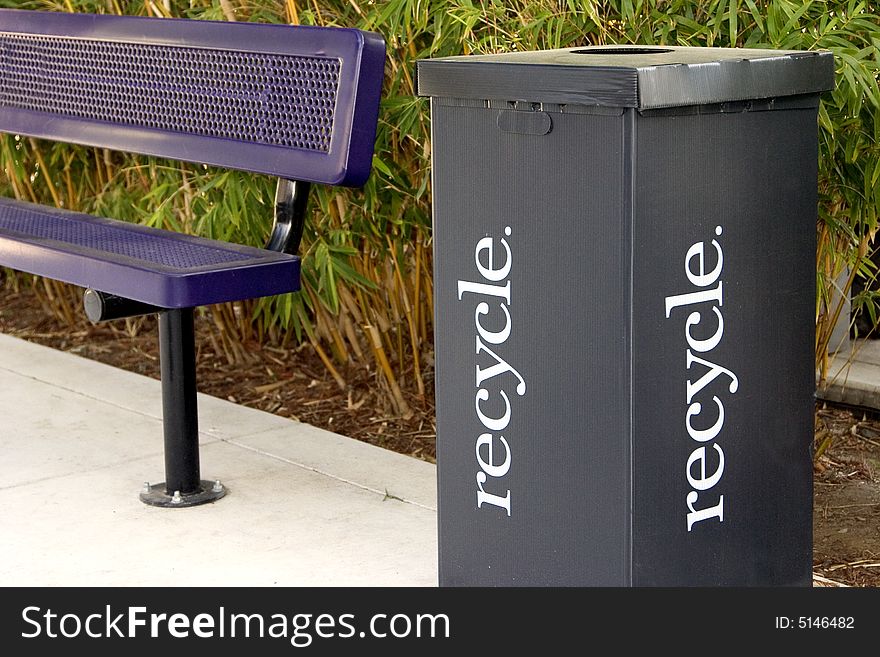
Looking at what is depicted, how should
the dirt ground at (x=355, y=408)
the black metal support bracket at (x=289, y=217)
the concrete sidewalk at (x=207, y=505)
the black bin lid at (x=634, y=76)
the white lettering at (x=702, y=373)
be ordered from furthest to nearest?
the black metal support bracket at (x=289, y=217)
the dirt ground at (x=355, y=408)
the concrete sidewalk at (x=207, y=505)
the white lettering at (x=702, y=373)
the black bin lid at (x=634, y=76)

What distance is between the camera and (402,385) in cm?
439

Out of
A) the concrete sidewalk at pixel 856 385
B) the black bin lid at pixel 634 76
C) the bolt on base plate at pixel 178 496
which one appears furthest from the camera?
the concrete sidewalk at pixel 856 385

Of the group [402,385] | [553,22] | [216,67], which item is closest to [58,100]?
[216,67]

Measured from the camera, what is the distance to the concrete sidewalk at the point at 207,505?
304cm

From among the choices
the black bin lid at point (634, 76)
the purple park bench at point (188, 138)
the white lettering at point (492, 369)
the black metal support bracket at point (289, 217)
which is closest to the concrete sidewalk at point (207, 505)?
the purple park bench at point (188, 138)

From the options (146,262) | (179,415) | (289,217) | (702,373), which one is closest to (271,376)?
(289,217)

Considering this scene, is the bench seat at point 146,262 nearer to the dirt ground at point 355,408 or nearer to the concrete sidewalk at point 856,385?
the dirt ground at point 355,408

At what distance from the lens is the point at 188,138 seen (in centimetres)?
382

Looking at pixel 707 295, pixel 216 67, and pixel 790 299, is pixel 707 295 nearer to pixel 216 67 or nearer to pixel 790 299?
pixel 790 299

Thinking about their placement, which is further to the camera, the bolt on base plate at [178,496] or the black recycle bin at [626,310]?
the bolt on base plate at [178,496]

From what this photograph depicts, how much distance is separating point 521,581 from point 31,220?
2006mm

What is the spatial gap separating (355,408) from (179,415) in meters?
1.05

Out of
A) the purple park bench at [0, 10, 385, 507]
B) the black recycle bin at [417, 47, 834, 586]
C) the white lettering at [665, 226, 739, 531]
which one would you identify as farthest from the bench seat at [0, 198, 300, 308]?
the white lettering at [665, 226, 739, 531]

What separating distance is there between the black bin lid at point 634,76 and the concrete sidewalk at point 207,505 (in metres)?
1.06
